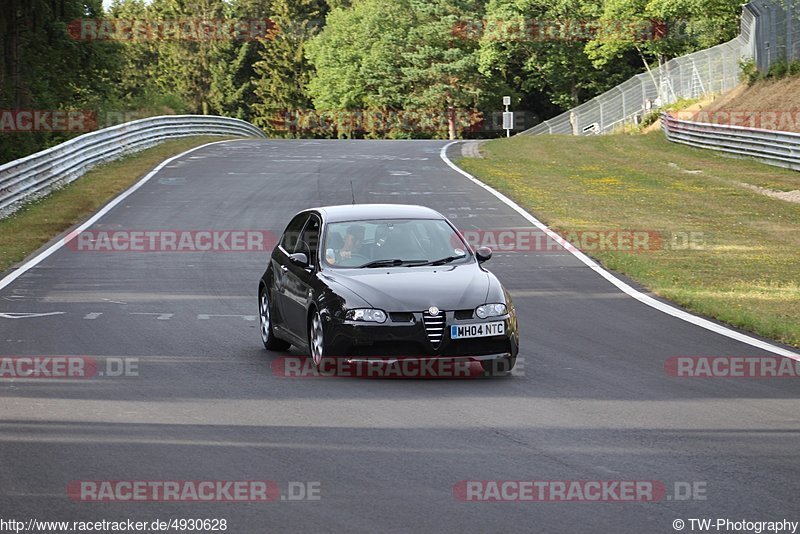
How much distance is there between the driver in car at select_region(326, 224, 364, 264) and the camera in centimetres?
1228

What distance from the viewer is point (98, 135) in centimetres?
3819

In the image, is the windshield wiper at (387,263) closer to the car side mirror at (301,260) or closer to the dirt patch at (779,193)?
the car side mirror at (301,260)

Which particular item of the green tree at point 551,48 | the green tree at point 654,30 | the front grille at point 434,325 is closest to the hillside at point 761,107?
the green tree at point 654,30

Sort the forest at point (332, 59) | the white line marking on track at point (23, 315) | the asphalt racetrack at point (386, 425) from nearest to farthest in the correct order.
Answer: the asphalt racetrack at point (386, 425) → the white line marking on track at point (23, 315) → the forest at point (332, 59)

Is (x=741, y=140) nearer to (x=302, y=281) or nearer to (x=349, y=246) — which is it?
(x=349, y=246)

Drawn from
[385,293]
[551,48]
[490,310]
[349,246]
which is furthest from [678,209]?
[551,48]

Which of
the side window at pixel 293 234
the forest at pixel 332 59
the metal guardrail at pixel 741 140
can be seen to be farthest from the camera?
the forest at pixel 332 59

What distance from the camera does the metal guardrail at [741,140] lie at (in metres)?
36.5

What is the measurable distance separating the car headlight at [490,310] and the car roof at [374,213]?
175 cm

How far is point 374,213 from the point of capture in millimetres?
12891

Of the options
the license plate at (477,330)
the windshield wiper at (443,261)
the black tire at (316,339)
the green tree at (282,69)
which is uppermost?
the windshield wiper at (443,261)

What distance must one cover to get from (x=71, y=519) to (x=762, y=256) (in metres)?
16.8

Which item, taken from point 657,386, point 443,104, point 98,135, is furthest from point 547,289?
point 443,104

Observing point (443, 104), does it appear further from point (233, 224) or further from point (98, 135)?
point (233, 224)
